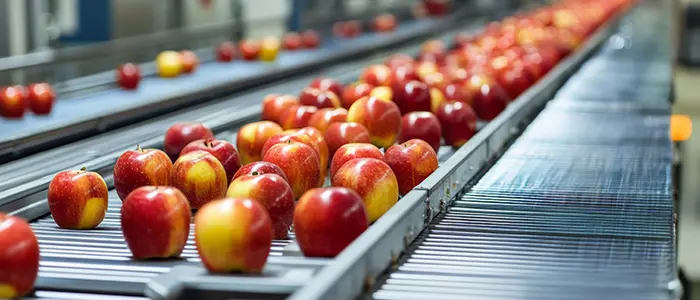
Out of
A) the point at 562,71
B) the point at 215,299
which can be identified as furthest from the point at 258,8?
the point at 215,299

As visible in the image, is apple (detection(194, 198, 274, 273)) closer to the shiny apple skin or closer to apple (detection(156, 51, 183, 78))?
the shiny apple skin

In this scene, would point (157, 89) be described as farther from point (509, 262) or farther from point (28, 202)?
point (509, 262)

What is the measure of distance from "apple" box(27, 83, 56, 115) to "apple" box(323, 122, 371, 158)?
8.59 feet

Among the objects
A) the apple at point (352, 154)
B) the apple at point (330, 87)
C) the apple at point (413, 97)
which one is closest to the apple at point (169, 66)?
the apple at point (330, 87)

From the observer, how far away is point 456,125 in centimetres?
376

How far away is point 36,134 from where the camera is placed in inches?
150

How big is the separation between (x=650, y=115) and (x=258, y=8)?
1170cm

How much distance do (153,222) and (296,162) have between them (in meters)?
0.64

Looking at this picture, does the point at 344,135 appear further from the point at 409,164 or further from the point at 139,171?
the point at 139,171

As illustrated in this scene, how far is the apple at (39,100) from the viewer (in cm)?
537

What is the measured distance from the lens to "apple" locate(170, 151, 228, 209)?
256cm

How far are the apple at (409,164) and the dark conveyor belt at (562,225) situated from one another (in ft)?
0.44

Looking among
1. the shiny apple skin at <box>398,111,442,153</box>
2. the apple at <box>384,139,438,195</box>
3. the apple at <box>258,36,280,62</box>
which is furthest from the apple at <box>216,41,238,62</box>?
the apple at <box>384,139,438,195</box>

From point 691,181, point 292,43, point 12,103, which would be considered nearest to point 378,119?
point 12,103
